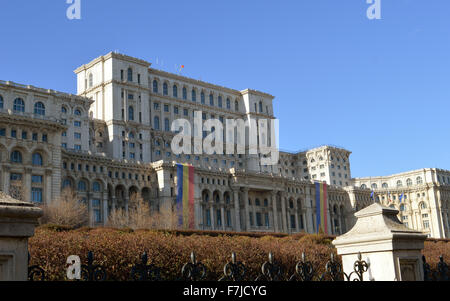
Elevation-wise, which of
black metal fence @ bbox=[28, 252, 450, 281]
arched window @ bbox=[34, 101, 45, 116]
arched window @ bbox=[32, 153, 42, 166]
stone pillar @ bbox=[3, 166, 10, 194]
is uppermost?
arched window @ bbox=[34, 101, 45, 116]

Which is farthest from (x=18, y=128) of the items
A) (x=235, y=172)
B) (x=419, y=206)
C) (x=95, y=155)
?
(x=419, y=206)

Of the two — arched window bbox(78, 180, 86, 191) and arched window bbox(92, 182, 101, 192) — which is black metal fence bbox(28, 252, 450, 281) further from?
arched window bbox(92, 182, 101, 192)

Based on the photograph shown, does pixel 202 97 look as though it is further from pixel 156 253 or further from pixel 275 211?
pixel 156 253

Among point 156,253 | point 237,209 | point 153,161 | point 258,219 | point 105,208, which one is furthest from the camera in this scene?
point 153,161

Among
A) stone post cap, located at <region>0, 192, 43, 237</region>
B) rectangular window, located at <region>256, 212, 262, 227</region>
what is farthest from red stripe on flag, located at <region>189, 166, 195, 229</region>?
stone post cap, located at <region>0, 192, 43, 237</region>

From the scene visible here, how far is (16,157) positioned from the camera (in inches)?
2896

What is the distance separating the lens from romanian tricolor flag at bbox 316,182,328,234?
12138 cm

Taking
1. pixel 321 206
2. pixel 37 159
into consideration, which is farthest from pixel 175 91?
pixel 37 159

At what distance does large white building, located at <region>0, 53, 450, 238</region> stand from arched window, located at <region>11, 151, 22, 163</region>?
6.2 inches

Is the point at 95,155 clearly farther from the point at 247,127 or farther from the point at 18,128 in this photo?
the point at 247,127

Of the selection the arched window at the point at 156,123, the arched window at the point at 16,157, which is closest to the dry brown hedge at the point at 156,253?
the arched window at the point at 16,157

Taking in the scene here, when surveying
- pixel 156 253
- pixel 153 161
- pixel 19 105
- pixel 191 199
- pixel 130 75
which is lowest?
pixel 156 253

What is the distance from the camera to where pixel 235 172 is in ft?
352

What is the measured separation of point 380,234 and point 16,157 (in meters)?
70.0
